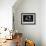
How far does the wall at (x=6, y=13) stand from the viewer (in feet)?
14.7

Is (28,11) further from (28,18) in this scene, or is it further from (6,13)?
(6,13)

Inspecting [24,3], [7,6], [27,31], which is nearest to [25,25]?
[27,31]

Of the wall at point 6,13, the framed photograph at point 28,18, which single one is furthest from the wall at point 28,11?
the wall at point 6,13

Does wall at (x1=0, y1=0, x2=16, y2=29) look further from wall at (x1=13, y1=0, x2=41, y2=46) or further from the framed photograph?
the framed photograph

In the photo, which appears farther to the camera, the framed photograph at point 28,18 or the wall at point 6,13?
the framed photograph at point 28,18

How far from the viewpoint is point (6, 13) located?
454 centimetres

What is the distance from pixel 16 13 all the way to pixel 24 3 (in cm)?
62

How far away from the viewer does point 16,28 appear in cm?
559

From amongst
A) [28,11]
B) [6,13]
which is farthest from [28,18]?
[6,13]

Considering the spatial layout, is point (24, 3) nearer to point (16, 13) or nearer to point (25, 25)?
point (16, 13)

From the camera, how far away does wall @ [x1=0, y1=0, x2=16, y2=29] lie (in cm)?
447

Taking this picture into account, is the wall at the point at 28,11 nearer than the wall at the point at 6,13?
No

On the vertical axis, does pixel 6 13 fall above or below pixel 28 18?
above

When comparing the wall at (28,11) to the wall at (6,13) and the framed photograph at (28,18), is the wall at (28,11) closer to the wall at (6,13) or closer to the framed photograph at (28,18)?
the framed photograph at (28,18)
